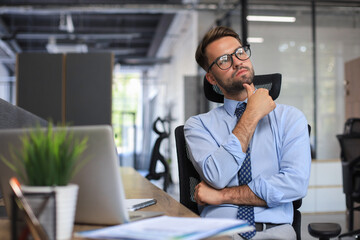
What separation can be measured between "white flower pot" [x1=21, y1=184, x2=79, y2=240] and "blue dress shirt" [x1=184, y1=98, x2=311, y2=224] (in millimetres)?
796

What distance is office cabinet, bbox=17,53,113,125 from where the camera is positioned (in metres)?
6.00

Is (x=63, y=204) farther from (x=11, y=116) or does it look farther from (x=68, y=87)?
(x=68, y=87)

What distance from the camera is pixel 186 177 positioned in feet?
6.06

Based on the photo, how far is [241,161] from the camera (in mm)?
1615

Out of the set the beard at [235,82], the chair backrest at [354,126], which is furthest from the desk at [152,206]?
the chair backrest at [354,126]

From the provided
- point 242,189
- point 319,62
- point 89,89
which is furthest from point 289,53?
point 242,189

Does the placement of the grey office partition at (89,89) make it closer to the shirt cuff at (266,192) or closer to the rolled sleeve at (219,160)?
the rolled sleeve at (219,160)

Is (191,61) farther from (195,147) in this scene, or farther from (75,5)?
(195,147)

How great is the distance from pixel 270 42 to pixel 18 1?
15.2 ft

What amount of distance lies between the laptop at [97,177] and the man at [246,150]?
1.86ft

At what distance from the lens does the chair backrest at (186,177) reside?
6.00ft

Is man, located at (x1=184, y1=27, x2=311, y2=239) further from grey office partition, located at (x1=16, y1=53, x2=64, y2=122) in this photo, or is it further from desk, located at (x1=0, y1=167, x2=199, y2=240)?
grey office partition, located at (x1=16, y1=53, x2=64, y2=122)

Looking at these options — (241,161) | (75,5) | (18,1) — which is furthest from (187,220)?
(18,1)

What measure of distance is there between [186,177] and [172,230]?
986 mm
